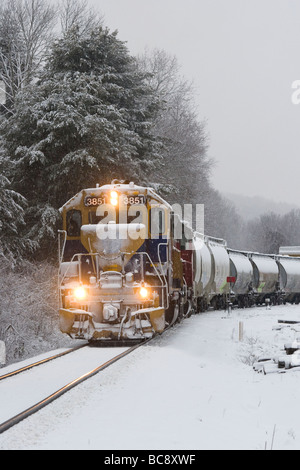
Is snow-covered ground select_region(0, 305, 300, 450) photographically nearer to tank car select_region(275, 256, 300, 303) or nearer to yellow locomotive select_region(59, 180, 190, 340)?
yellow locomotive select_region(59, 180, 190, 340)

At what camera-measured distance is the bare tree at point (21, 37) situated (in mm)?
31297

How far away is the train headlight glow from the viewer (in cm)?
1300

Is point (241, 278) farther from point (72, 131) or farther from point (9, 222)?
point (9, 222)

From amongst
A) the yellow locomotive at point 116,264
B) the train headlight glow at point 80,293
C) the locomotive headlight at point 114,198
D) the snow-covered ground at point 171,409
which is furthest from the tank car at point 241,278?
the snow-covered ground at point 171,409

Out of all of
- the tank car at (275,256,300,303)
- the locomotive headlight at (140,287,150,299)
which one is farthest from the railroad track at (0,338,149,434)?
the tank car at (275,256,300,303)

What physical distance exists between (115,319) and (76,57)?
49.4ft

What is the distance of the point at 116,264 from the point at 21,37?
76.1 ft

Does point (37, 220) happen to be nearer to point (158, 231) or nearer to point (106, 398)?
point (158, 231)

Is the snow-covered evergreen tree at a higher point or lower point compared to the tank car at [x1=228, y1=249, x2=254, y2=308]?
higher

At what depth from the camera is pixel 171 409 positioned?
734cm

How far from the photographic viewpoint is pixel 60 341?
1593cm

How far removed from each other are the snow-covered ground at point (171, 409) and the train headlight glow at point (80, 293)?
1.80 metres
